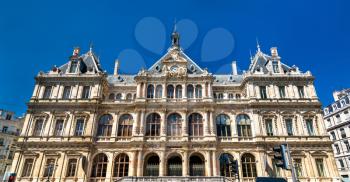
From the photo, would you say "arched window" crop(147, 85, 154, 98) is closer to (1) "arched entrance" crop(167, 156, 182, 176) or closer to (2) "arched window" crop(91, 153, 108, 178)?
(1) "arched entrance" crop(167, 156, 182, 176)

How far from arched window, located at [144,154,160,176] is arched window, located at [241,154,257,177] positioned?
11.4 m

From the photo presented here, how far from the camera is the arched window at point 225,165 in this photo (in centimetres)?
2971

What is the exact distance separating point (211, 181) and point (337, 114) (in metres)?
40.3

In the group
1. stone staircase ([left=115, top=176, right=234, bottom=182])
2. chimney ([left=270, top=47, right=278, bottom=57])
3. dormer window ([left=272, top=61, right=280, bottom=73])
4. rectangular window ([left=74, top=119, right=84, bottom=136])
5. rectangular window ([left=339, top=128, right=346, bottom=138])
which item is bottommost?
stone staircase ([left=115, top=176, right=234, bottom=182])

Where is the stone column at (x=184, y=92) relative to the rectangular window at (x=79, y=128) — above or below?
above

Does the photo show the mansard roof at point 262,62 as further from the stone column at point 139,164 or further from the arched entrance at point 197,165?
the stone column at point 139,164

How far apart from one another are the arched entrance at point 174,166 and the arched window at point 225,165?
217 inches

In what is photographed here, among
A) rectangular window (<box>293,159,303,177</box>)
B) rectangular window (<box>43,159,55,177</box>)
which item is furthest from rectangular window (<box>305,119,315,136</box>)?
rectangular window (<box>43,159,55,177</box>)

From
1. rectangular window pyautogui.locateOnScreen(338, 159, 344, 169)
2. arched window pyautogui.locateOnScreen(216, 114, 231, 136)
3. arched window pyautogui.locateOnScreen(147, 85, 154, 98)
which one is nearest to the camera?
arched window pyautogui.locateOnScreen(216, 114, 231, 136)

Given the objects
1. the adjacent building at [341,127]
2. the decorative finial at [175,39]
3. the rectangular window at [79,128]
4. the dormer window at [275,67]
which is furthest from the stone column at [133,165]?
the adjacent building at [341,127]

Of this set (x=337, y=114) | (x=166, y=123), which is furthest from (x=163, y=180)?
(x=337, y=114)

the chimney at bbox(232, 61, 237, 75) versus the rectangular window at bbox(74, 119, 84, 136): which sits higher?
the chimney at bbox(232, 61, 237, 75)

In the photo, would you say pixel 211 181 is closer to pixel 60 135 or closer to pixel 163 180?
pixel 163 180

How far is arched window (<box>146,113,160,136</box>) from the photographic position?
105ft
